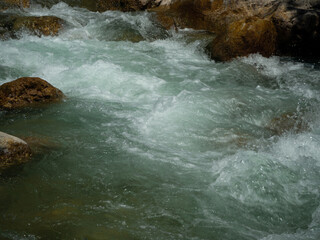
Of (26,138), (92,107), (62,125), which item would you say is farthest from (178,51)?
(26,138)

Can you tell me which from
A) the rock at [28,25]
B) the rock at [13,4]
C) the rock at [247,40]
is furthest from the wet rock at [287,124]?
the rock at [13,4]

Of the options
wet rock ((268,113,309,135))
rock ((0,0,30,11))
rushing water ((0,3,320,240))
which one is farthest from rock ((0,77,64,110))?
rock ((0,0,30,11))

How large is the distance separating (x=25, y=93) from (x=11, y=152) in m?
2.03

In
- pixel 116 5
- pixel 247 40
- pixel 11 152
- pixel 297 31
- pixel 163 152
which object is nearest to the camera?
pixel 11 152

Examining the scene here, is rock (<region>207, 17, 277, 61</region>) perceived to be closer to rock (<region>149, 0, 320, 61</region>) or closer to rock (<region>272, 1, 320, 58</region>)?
rock (<region>149, 0, 320, 61</region>)

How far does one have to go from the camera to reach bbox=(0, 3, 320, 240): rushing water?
9.23 ft

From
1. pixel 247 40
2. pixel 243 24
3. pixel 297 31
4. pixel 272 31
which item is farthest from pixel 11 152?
pixel 297 31

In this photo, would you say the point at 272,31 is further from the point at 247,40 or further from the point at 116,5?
the point at 116,5

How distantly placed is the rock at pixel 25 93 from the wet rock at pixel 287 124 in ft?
11.5

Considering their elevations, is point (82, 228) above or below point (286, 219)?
above

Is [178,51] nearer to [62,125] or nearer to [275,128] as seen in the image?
[275,128]

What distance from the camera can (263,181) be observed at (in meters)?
3.48

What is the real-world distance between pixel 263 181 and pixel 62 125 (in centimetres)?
274

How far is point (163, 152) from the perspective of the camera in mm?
4121
